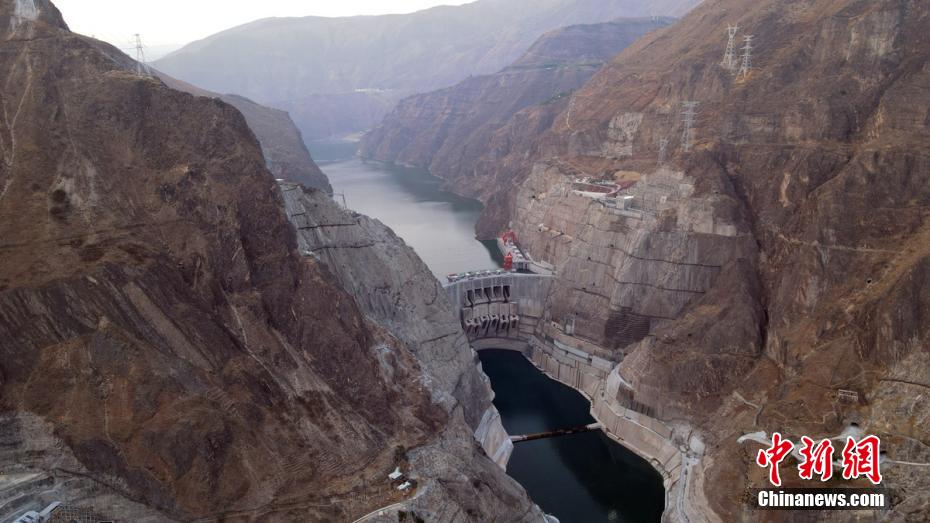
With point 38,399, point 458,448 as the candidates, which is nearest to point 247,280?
point 38,399

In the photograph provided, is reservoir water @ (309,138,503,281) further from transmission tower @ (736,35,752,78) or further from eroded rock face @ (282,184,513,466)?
transmission tower @ (736,35,752,78)

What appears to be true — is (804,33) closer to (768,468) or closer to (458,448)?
(768,468)

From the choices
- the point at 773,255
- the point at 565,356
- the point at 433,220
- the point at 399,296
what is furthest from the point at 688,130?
the point at 433,220

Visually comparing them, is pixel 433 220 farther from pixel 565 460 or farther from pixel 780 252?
pixel 565 460

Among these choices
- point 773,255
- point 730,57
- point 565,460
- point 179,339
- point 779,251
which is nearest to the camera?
point 179,339

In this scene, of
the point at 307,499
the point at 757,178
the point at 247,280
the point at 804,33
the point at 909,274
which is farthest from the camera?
the point at 804,33
